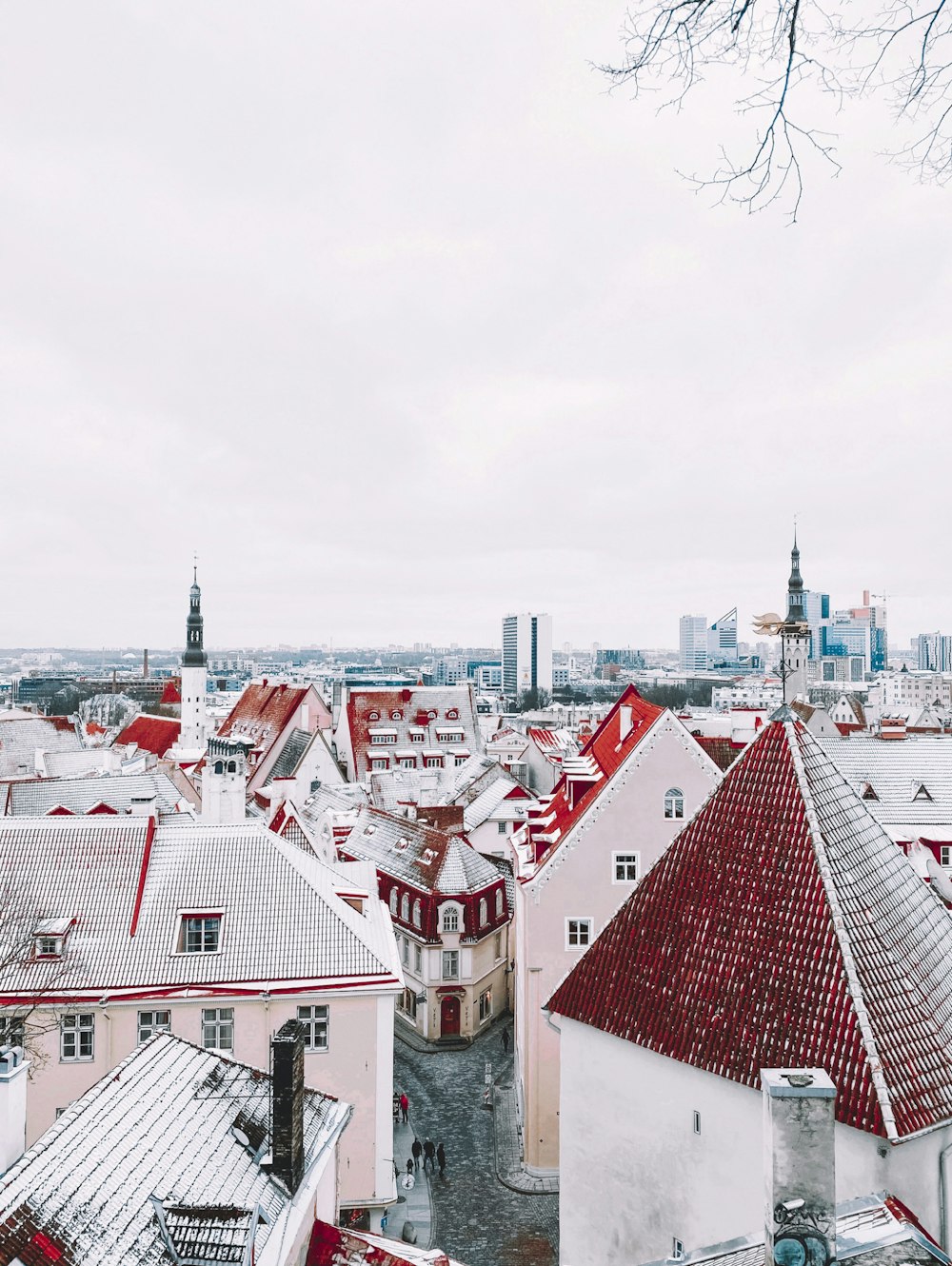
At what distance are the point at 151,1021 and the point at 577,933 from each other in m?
11.6

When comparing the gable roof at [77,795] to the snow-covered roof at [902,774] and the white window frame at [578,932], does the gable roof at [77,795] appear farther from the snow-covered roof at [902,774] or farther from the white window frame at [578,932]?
the snow-covered roof at [902,774]

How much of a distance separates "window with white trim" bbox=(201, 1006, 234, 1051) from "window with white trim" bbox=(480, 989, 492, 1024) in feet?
63.9

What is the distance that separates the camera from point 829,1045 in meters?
13.4

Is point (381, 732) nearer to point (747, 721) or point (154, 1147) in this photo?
point (747, 721)

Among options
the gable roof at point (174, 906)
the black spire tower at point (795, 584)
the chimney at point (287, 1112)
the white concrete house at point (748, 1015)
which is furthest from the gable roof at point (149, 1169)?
the black spire tower at point (795, 584)

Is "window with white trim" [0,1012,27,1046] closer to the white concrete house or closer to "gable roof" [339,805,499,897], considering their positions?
the white concrete house

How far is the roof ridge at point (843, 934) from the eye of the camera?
12.7m

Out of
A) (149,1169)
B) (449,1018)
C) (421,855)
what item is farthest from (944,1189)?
(421,855)

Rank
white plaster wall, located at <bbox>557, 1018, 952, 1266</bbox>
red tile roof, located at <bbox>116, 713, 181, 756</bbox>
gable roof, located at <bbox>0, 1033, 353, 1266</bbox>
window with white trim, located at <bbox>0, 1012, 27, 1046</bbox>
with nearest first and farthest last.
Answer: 1. gable roof, located at <bbox>0, 1033, 353, 1266</bbox>
2. white plaster wall, located at <bbox>557, 1018, 952, 1266</bbox>
3. window with white trim, located at <bbox>0, 1012, 27, 1046</bbox>
4. red tile roof, located at <bbox>116, 713, 181, 756</bbox>

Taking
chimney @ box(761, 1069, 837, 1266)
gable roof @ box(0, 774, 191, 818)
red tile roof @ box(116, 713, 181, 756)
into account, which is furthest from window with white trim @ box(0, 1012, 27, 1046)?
red tile roof @ box(116, 713, 181, 756)

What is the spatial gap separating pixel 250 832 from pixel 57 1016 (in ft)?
22.0

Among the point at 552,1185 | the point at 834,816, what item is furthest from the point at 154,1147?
the point at 552,1185

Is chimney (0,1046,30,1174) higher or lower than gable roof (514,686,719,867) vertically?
lower

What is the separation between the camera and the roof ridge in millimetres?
12712
